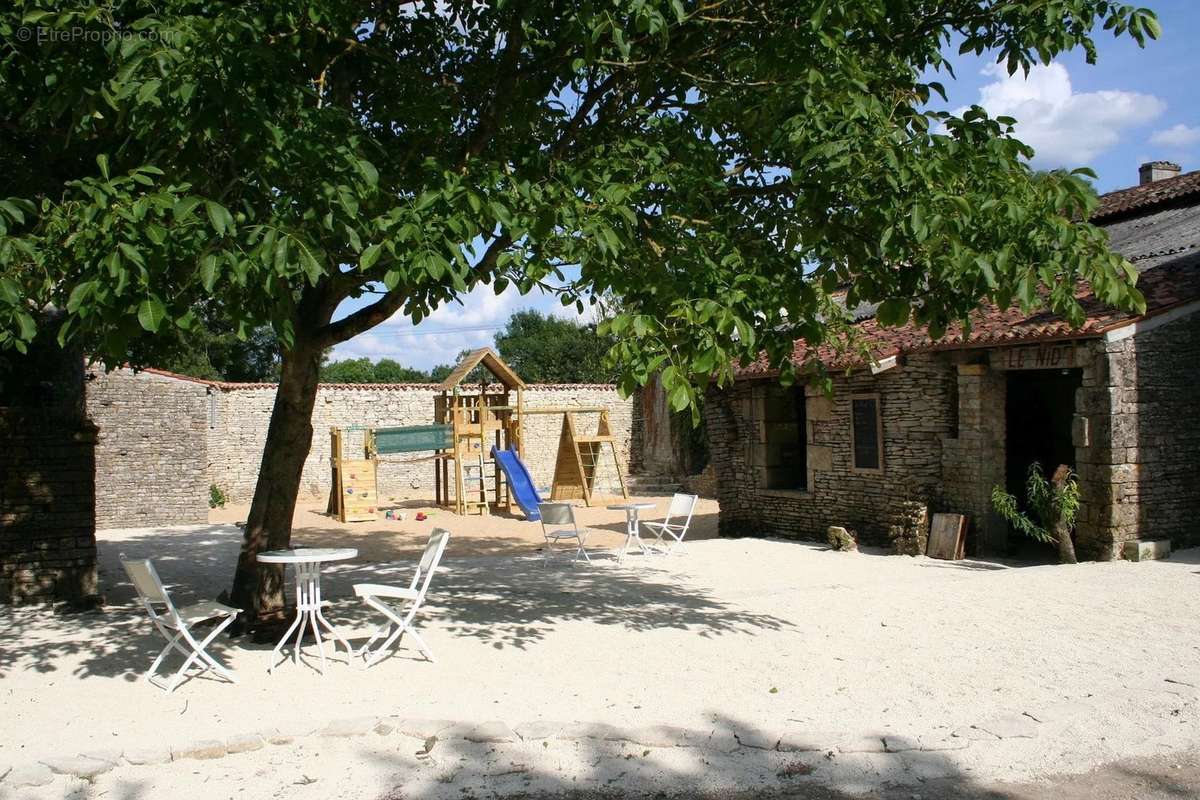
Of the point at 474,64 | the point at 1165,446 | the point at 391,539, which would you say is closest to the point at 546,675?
the point at 474,64

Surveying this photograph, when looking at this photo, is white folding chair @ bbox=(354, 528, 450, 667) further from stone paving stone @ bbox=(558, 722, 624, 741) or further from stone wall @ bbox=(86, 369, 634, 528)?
stone wall @ bbox=(86, 369, 634, 528)

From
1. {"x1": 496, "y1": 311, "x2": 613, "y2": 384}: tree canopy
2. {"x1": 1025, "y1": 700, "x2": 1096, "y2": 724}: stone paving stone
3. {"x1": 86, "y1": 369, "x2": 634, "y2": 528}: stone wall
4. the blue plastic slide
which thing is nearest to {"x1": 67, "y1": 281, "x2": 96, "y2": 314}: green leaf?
{"x1": 1025, "y1": 700, "x2": 1096, "y2": 724}: stone paving stone

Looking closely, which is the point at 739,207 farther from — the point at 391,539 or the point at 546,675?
the point at 391,539

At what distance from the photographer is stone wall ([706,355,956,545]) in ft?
36.8

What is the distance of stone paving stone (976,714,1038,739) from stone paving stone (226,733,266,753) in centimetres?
368

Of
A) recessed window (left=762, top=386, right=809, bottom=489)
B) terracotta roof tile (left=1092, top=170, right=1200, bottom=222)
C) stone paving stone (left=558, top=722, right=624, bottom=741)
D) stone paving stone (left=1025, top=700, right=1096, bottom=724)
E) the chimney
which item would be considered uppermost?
the chimney

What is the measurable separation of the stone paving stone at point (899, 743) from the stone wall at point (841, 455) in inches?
267

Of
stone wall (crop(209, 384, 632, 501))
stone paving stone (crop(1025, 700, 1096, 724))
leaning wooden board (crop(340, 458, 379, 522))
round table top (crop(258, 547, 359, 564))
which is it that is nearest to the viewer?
stone paving stone (crop(1025, 700, 1096, 724))

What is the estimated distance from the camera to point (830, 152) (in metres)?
5.54

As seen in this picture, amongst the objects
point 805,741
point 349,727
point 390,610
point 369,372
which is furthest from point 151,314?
point 369,372

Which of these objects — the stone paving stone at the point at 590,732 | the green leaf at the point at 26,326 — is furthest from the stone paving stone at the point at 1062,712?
the green leaf at the point at 26,326

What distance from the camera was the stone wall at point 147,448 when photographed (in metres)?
15.5

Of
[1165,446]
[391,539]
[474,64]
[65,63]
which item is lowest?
[391,539]

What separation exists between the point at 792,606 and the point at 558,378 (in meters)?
31.0
